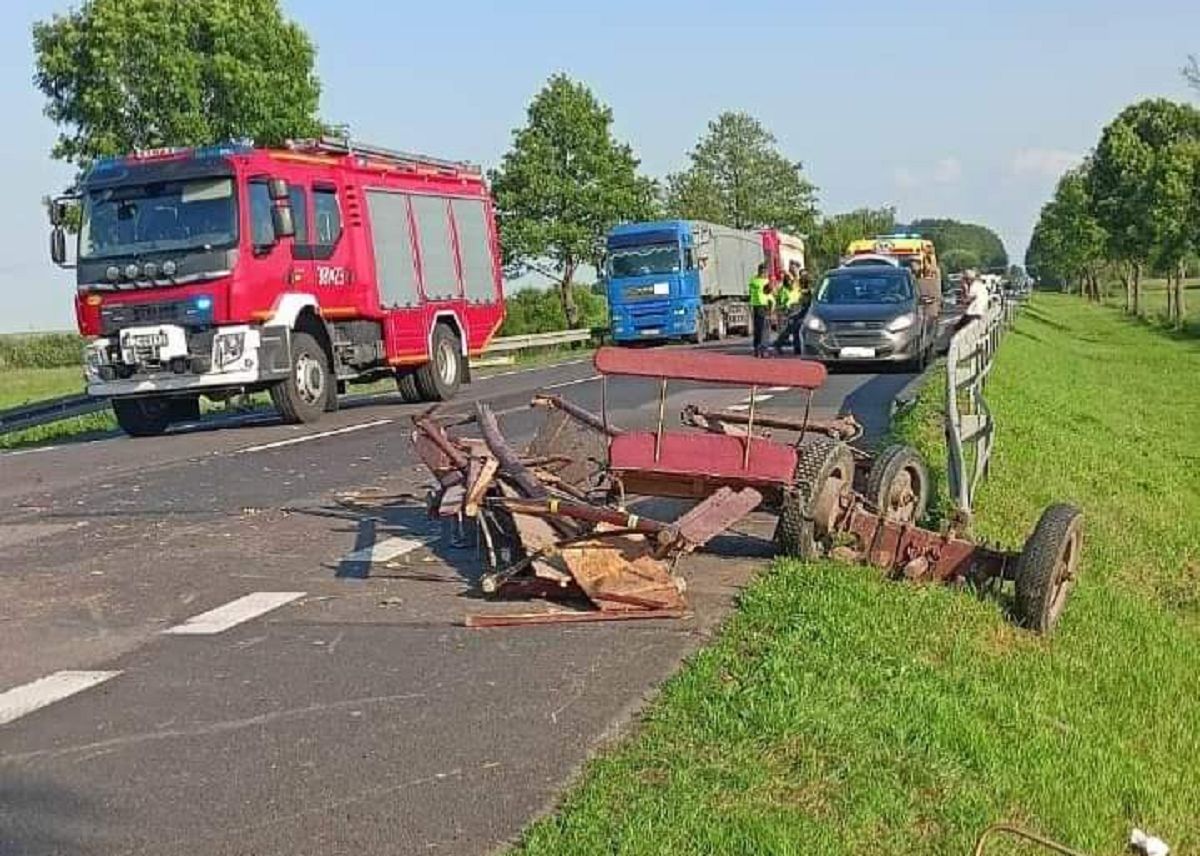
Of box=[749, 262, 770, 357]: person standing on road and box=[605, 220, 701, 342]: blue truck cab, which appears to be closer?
box=[749, 262, 770, 357]: person standing on road

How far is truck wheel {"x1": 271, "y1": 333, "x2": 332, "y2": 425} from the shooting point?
1808 cm

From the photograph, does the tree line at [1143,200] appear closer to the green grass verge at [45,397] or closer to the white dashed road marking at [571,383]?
the white dashed road marking at [571,383]

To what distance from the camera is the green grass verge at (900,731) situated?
447 centimetres

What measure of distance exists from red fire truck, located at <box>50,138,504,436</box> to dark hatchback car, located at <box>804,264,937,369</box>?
7491 mm

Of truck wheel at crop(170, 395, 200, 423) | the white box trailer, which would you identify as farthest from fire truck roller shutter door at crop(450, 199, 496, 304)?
the white box trailer

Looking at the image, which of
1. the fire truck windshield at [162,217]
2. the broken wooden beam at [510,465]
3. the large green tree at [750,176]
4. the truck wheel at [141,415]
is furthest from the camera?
the large green tree at [750,176]

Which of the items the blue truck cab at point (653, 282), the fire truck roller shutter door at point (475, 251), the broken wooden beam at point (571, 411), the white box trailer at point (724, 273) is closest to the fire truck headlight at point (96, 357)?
the fire truck roller shutter door at point (475, 251)

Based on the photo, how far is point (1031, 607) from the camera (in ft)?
24.1

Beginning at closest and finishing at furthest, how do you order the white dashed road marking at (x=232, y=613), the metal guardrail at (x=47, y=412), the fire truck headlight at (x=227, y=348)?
the white dashed road marking at (x=232, y=613) < the fire truck headlight at (x=227, y=348) < the metal guardrail at (x=47, y=412)

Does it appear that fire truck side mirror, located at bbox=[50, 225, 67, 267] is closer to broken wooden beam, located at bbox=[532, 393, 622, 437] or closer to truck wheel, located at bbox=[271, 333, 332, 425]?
truck wheel, located at bbox=[271, 333, 332, 425]

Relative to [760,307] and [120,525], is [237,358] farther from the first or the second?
[760,307]

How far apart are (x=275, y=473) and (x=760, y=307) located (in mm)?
19144

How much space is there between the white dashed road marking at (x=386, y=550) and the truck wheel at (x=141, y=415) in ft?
35.0

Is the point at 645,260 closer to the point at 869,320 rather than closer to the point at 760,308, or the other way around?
the point at 760,308
